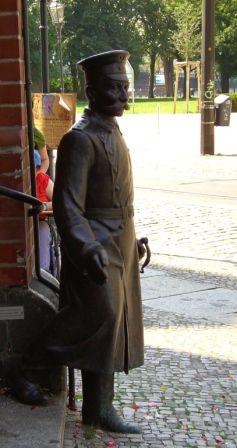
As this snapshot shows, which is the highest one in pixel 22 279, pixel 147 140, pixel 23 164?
pixel 23 164

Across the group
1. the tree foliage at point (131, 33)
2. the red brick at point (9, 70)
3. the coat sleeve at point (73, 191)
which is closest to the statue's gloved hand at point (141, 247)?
the coat sleeve at point (73, 191)

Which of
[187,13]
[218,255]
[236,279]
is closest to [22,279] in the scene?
[236,279]

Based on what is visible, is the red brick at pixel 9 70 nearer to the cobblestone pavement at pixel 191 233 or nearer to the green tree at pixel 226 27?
the cobblestone pavement at pixel 191 233

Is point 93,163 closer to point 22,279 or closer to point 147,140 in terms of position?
point 22,279

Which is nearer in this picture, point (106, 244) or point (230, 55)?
point (106, 244)

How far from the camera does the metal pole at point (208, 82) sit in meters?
19.1

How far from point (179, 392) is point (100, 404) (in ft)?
2.96

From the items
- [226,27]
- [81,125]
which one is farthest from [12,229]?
[226,27]

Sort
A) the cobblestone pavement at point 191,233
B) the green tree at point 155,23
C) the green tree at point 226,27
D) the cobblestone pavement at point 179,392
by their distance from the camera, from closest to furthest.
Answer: the cobblestone pavement at point 179,392
the cobblestone pavement at point 191,233
the green tree at point 226,27
the green tree at point 155,23

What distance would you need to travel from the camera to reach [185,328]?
595cm

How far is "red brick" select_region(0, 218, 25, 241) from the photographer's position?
149 inches

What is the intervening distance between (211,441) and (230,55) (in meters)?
73.5

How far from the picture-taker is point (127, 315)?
3717 mm

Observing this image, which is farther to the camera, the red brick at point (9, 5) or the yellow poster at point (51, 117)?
the yellow poster at point (51, 117)
